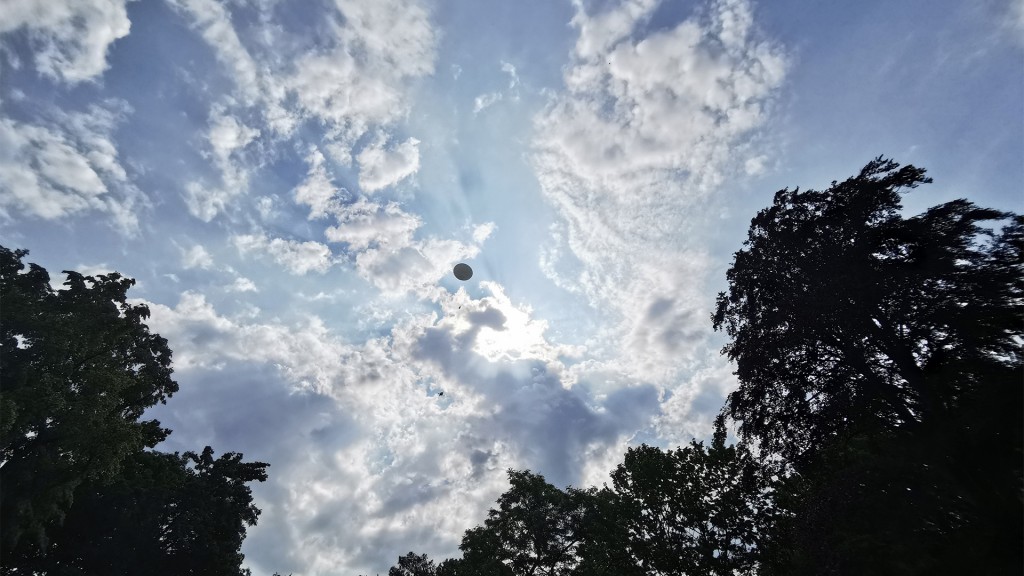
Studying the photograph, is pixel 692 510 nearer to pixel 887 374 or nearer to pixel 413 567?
pixel 887 374

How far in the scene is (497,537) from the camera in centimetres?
3947

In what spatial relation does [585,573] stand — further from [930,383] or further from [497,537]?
[930,383]

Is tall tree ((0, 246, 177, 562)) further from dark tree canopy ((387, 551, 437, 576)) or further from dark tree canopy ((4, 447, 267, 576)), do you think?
dark tree canopy ((387, 551, 437, 576))

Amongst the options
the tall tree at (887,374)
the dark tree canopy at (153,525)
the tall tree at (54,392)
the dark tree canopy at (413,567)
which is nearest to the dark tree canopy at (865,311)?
the tall tree at (887,374)

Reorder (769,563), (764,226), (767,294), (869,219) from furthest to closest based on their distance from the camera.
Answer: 1. (769,563)
2. (764,226)
3. (767,294)
4. (869,219)

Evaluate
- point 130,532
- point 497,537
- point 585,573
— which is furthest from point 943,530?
point 130,532

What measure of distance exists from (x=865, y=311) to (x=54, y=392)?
32.6 metres

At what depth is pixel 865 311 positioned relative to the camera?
15797 mm

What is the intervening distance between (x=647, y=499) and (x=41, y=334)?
1352 inches

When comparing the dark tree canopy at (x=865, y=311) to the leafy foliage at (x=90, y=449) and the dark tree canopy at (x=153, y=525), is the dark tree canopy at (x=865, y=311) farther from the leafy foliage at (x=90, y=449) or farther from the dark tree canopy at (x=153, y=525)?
the dark tree canopy at (x=153, y=525)

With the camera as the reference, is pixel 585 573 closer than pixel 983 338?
No

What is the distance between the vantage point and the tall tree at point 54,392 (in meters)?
19.2

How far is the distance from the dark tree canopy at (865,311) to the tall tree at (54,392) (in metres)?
29.2

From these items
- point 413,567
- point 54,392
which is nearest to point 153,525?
point 54,392
